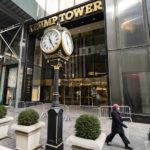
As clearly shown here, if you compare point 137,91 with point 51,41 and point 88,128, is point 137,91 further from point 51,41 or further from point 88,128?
point 51,41

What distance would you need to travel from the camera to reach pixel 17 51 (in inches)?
608

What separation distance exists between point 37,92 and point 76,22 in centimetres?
992

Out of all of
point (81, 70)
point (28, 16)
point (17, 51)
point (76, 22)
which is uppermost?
point (28, 16)

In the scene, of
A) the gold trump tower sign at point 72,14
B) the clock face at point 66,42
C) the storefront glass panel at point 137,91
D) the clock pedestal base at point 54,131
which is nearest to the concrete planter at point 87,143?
the clock pedestal base at point 54,131

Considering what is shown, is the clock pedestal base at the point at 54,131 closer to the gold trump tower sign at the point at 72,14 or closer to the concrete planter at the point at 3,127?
the concrete planter at the point at 3,127

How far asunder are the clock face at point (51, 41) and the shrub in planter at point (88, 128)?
225 cm

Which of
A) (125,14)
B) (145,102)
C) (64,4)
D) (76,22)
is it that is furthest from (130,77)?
(64,4)

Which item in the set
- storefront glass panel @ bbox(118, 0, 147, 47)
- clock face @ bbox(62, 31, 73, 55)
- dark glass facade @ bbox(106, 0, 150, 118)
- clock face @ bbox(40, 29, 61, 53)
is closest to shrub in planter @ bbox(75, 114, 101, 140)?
clock face @ bbox(62, 31, 73, 55)

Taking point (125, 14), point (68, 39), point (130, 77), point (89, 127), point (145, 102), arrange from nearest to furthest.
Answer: point (89, 127)
point (68, 39)
point (145, 102)
point (130, 77)
point (125, 14)

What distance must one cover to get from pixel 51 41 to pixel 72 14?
33.2 feet

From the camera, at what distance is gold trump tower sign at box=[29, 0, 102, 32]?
11938 millimetres

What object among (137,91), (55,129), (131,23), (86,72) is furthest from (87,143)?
(86,72)

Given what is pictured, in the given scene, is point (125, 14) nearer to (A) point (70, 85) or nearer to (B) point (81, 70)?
(B) point (81, 70)

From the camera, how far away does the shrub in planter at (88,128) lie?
10.9 feet
